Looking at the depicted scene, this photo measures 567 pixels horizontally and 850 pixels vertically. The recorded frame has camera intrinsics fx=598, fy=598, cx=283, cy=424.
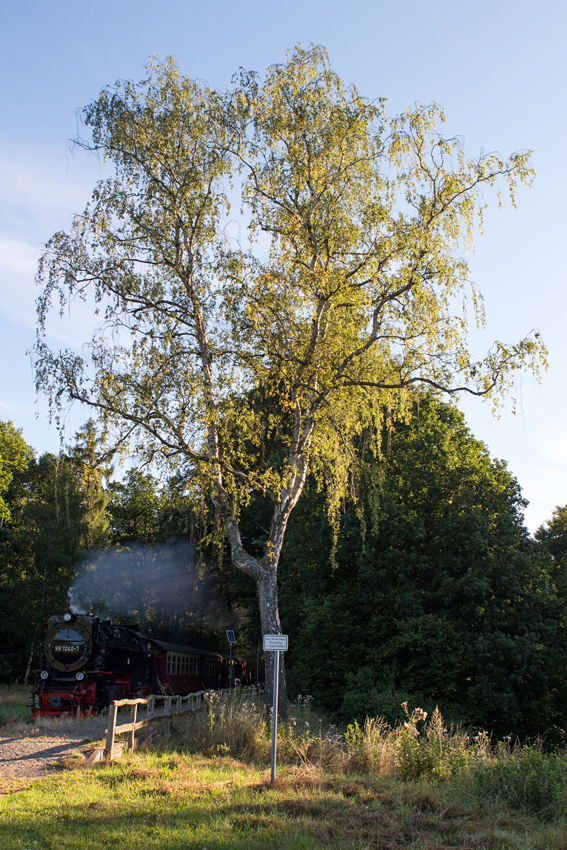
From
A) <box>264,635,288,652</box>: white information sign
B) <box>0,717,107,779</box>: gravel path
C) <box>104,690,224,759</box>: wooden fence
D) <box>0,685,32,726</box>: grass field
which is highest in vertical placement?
<box>264,635,288,652</box>: white information sign

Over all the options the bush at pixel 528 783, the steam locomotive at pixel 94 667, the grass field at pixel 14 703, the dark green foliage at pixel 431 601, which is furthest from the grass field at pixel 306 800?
the grass field at pixel 14 703

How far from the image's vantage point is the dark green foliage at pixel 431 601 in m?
15.7

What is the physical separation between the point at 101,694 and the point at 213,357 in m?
11.0

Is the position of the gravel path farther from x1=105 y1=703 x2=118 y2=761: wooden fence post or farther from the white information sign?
the white information sign

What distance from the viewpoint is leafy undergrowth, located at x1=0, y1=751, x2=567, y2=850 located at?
5.07 meters

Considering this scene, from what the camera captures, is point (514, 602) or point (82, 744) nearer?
point (82, 744)

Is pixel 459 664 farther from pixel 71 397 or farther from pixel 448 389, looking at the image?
pixel 71 397

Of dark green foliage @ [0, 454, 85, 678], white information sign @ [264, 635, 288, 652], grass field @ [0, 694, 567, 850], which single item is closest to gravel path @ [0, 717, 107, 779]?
grass field @ [0, 694, 567, 850]

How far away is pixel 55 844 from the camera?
4.92m

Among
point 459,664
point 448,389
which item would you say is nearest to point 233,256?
point 448,389

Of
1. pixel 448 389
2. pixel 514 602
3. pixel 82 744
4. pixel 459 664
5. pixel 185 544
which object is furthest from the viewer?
pixel 185 544

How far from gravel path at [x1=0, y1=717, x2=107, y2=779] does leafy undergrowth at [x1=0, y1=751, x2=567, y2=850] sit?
1.09 meters

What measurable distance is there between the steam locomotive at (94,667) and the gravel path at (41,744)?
1.61 metres

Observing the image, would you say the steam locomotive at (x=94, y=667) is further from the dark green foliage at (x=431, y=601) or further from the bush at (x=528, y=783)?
the bush at (x=528, y=783)
